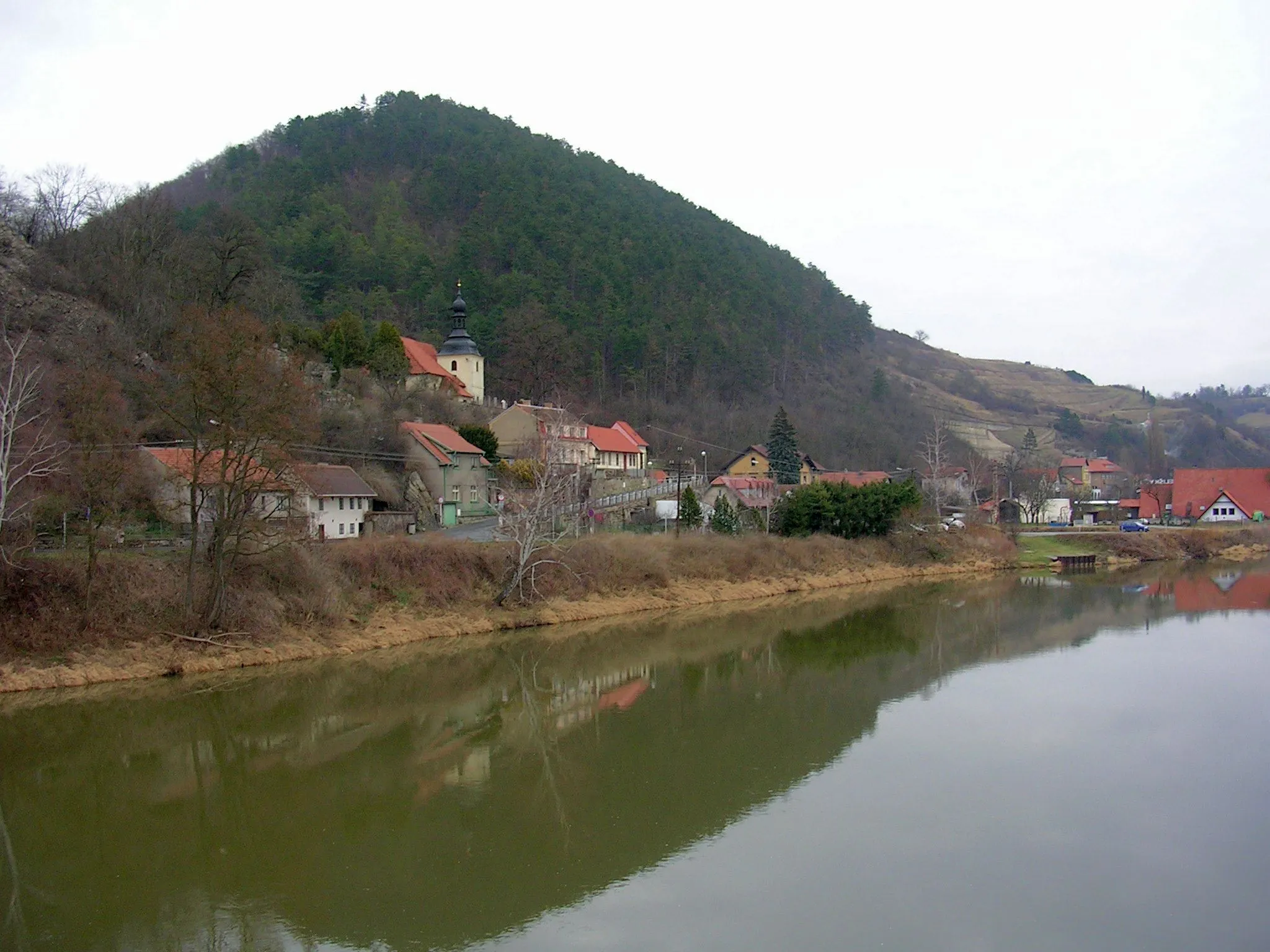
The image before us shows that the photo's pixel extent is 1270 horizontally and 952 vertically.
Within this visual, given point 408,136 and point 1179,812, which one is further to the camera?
point 408,136

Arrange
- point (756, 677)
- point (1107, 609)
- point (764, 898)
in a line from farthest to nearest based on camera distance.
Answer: point (1107, 609)
point (756, 677)
point (764, 898)

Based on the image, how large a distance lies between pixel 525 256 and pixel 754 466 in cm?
2276

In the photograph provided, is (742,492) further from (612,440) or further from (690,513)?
(612,440)

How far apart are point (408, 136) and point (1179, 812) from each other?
8157 centimetres

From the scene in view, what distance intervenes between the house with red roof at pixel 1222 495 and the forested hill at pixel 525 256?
87.5 ft

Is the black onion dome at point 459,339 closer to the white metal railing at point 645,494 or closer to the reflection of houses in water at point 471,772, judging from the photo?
the white metal railing at point 645,494

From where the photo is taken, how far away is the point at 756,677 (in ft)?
69.7

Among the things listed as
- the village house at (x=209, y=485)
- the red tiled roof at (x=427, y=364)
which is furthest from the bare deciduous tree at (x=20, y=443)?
the red tiled roof at (x=427, y=364)

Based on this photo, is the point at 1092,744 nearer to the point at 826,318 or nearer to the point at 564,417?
the point at 564,417

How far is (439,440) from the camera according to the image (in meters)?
35.2

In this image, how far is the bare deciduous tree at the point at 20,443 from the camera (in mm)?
18094

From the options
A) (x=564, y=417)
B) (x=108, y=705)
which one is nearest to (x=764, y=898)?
(x=108, y=705)

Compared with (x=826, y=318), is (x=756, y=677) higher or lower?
lower

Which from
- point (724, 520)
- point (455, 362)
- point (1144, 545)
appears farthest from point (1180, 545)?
point (455, 362)
